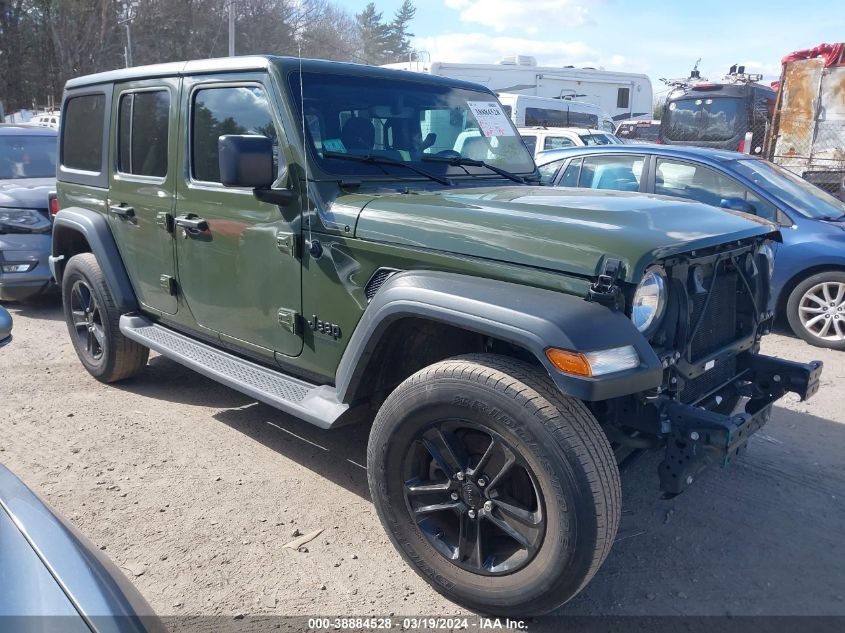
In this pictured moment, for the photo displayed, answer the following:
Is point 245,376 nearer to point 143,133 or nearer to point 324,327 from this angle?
point 324,327

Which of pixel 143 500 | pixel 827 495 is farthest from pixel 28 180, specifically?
pixel 827 495

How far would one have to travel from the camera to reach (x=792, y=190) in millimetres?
6324

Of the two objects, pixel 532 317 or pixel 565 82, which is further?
pixel 565 82

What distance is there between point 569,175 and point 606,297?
489 centimetres

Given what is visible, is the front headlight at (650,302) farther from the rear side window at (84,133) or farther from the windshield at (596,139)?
the windshield at (596,139)

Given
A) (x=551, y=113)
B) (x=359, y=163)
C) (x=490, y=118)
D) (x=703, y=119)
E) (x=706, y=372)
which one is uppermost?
(x=551, y=113)

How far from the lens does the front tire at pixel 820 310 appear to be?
5945mm

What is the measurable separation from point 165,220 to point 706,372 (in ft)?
9.92

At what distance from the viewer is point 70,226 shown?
4.90 m

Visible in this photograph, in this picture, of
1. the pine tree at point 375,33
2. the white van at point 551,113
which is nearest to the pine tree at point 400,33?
the pine tree at point 375,33

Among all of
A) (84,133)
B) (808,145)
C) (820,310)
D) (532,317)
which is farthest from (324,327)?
(808,145)

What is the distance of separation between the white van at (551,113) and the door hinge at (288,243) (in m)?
12.7

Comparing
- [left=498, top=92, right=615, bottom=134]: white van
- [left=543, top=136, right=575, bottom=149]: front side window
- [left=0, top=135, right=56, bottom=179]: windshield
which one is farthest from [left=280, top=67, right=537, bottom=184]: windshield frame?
[left=498, top=92, right=615, bottom=134]: white van

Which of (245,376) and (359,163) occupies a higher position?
(359,163)
